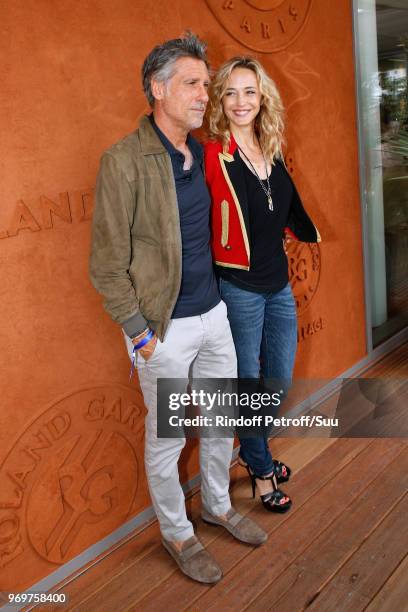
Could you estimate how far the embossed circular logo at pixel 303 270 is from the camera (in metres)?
3.10

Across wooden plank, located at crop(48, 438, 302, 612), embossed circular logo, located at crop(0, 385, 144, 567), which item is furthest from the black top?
wooden plank, located at crop(48, 438, 302, 612)

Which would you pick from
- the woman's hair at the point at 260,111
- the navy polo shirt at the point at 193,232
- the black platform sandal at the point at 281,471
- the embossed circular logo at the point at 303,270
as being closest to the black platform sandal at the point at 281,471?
the black platform sandal at the point at 281,471

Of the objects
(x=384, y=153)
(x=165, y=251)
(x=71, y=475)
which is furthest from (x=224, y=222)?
(x=384, y=153)

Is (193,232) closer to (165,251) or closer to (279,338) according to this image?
(165,251)

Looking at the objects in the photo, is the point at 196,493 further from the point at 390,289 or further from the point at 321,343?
the point at 390,289

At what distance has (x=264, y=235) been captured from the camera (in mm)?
2295

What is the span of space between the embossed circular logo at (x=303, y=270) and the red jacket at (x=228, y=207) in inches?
35.5

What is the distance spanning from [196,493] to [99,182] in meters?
1.51

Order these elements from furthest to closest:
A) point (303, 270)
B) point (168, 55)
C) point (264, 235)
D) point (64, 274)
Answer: point (303, 270) → point (264, 235) → point (64, 274) → point (168, 55)

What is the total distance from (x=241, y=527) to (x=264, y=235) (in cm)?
115

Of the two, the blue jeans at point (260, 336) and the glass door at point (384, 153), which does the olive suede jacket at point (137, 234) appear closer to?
the blue jeans at point (260, 336)

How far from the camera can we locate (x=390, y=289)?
13.4ft

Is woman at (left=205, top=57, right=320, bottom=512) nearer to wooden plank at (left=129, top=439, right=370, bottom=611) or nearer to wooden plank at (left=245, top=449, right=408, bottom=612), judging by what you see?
wooden plank at (left=129, top=439, right=370, bottom=611)

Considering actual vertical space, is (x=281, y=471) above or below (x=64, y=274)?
below
